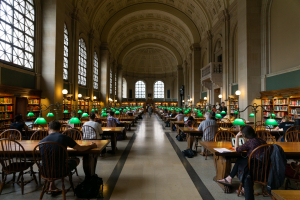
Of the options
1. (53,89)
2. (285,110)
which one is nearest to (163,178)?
(285,110)

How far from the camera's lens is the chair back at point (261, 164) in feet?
8.98

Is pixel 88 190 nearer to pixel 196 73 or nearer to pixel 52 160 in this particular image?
pixel 52 160

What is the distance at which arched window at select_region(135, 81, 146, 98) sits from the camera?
41147 millimetres

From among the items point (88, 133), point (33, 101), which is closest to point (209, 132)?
point (88, 133)

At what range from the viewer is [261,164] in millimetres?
2799

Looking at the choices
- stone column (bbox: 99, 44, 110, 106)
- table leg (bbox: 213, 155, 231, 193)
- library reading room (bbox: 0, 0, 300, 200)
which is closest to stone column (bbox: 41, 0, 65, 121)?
library reading room (bbox: 0, 0, 300, 200)

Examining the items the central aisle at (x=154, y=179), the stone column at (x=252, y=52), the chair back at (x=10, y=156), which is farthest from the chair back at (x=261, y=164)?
the stone column at (x=252, y=52)

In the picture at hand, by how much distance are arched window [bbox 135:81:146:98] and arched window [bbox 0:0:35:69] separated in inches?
1237

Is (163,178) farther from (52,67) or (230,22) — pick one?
(230,22)

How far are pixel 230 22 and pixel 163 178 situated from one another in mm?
14022

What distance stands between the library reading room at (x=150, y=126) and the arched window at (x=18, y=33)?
0.16 ft

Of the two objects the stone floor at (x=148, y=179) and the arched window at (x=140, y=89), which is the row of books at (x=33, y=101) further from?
the arched window at (x=140, y=89)

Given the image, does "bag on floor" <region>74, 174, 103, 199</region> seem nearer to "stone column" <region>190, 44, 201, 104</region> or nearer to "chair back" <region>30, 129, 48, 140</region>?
"chair back" <region>30, 129, 48, 140</region>

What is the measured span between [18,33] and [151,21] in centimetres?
1985
